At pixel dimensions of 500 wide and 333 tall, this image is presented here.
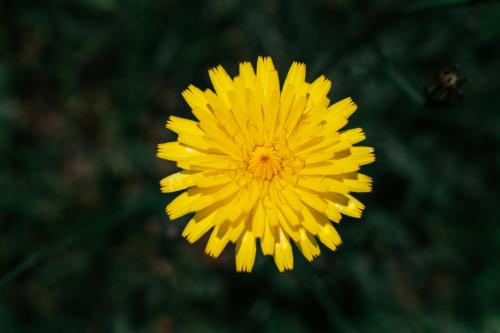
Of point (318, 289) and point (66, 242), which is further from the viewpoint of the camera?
point (318, 289)

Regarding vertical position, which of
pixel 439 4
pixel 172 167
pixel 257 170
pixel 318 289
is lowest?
pixel 318 289

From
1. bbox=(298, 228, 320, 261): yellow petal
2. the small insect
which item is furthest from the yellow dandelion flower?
the small insect

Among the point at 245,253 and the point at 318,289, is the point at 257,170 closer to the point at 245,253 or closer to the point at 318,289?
the point at 245,253

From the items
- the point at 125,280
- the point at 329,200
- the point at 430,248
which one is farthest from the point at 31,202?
the point at 430,248

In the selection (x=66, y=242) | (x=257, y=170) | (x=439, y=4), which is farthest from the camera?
(x=66, y=242)

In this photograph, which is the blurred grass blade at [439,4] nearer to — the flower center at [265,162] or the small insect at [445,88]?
the small insect at [445,88]

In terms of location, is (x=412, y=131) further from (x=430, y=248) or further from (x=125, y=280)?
(x=125, y=280)

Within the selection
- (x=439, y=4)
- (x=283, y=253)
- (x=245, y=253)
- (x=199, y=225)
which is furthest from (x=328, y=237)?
(x=439, y=4)

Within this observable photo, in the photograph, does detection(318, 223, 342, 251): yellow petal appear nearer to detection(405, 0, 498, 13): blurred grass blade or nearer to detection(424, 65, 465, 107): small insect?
detection(424, 65, 465, 107): small insect

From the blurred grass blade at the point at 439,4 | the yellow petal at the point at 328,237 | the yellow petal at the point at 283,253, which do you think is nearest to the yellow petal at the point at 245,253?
the yellow petal at the point at 283,253
